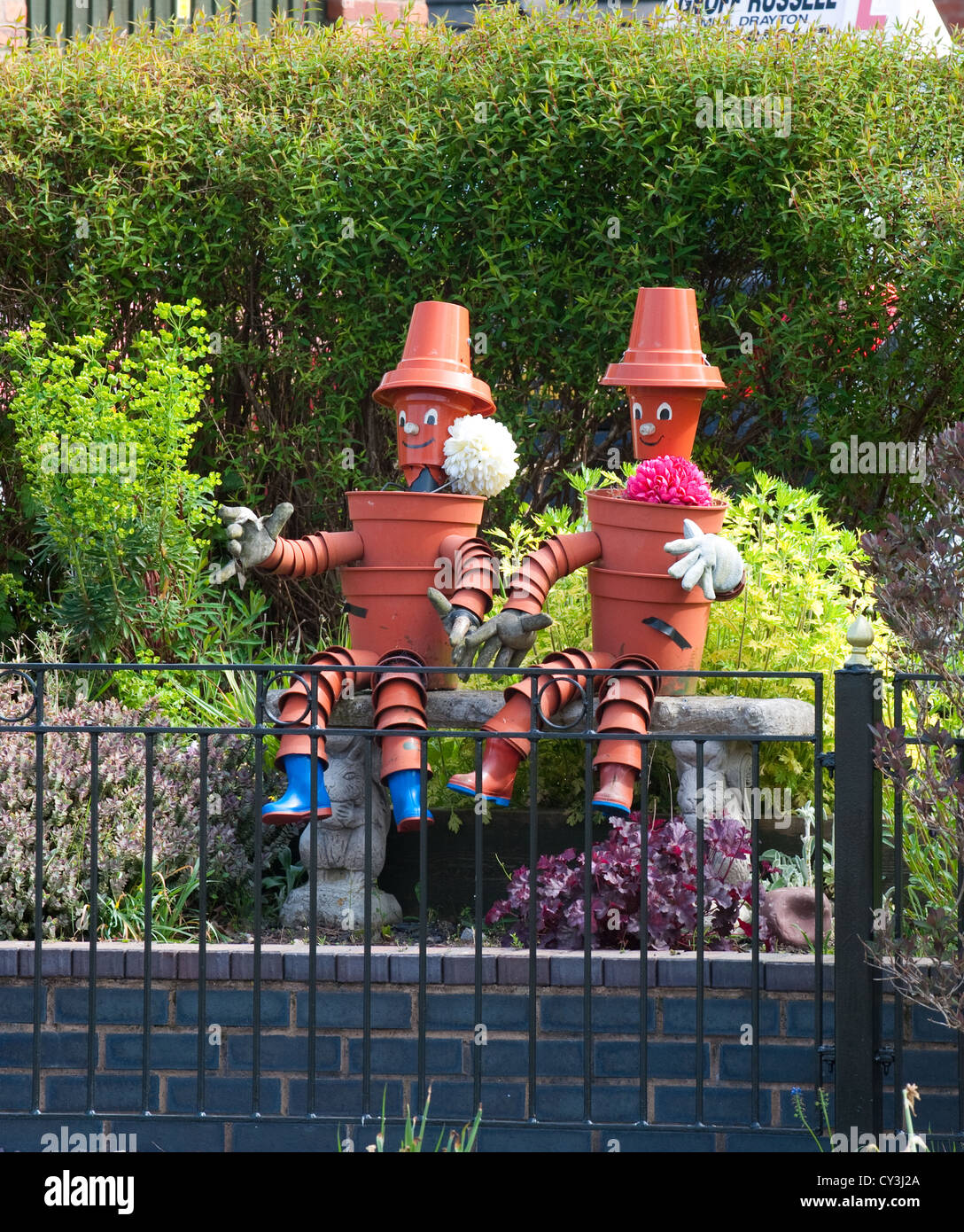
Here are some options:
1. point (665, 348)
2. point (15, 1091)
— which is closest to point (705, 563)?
point (665, 348)

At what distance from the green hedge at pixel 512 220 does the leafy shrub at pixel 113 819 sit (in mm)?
1788

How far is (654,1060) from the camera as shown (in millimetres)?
3277

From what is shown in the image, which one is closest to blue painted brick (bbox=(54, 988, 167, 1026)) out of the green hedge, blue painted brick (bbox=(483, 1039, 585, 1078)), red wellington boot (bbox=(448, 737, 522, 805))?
blue painted brick (bbox=(483, 1039, 585, 1078))

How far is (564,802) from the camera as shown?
4086mm

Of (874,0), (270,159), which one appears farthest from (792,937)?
(874,0)

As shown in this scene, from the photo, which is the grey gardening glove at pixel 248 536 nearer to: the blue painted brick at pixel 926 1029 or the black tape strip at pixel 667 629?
the black tape strip at pixel 667 629

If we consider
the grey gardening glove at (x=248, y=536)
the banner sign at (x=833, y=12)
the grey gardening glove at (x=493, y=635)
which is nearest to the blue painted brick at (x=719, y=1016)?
the grey gardening glove at (x=493, y=635)

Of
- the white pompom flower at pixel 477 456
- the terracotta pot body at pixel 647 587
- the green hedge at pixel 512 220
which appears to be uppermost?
the green hedge at pixel 512 220

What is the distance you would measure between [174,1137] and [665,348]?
281 cm

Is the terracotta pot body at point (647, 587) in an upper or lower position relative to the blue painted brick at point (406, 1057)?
upper

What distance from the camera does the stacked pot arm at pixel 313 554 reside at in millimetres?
4027

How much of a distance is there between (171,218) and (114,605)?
178 centimetres

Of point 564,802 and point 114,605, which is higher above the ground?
point 114,605
